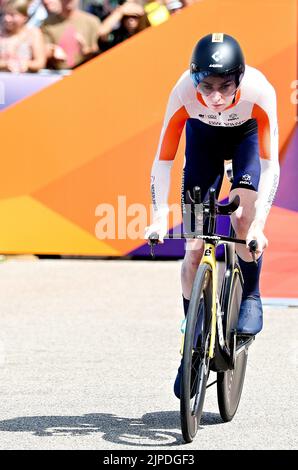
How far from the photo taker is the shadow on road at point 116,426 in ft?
18.3

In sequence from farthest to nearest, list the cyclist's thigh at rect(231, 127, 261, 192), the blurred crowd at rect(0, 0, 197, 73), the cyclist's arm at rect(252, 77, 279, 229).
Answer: the blurred crowd at rect(0, 0, 197, 73)
the cyclist's thigh at rect(231, 127, 261, 192)
the cyclist's arm at rect(252, 77, 279, 229)

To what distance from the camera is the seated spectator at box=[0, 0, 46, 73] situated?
466 inches

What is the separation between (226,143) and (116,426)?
5.08ft

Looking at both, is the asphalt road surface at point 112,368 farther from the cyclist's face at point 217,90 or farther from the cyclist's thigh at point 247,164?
the cyclist's face at point 217,90

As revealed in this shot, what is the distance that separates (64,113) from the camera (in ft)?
37.5

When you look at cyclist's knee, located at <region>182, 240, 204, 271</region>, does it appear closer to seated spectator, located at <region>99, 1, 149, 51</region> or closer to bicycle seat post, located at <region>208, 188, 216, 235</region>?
bicycle seat post, located at <region>208, 188, 216, 235</region>

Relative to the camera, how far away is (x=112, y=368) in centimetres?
748

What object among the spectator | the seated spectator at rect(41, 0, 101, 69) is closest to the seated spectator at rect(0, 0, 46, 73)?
the seated spectator at rect(41, 0, 101, 69)

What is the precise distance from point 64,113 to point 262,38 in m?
2.01

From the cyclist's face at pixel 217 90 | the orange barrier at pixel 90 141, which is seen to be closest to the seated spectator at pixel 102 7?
the orange barrier at pixel 90 141

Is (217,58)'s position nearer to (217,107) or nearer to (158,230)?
(217,107)

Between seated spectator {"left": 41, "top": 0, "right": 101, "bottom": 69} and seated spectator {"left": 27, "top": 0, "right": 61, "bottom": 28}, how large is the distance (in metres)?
0.05
